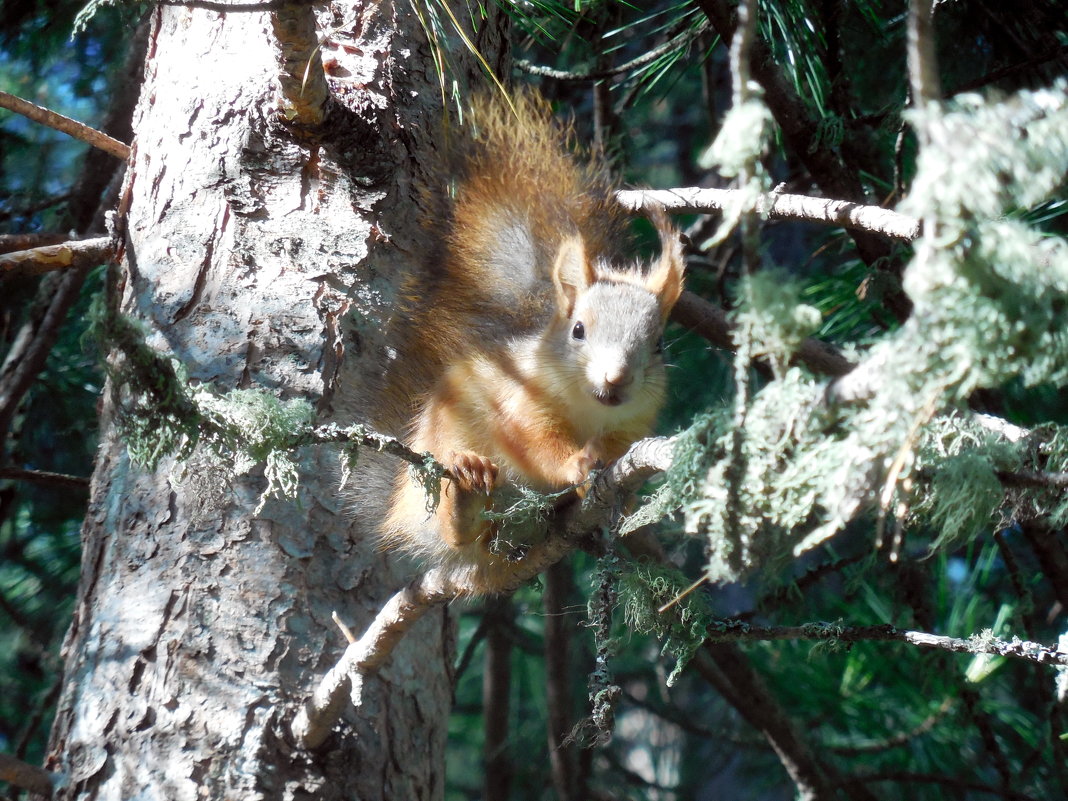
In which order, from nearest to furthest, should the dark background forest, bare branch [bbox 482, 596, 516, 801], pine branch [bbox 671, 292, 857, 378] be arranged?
pine branch [bbox 671, 292, 857, 378] → the dark background forest → bare branch [bbox 482, 596, 516, 801]

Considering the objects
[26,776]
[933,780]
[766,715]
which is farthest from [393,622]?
[933,780]

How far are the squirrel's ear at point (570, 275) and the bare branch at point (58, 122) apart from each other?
79cm

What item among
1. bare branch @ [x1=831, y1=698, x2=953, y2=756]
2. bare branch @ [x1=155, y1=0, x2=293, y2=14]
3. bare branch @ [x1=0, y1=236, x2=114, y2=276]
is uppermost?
bare branch @ [x1=0, y1=236, x2=114, y2=276]

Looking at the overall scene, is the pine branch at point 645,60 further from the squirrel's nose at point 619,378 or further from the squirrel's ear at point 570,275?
the squirrel's nose at point 619,378

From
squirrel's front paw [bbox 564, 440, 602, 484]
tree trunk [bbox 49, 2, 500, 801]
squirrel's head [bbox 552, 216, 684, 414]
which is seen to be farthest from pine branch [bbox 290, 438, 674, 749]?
squirrel's head [bbox 552, 216, 684, 414]

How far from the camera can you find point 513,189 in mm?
1853

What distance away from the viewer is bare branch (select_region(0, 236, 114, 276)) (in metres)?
1.38

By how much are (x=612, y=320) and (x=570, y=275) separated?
15 centimetres

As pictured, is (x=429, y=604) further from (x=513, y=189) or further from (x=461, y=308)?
(x=513, y=189)

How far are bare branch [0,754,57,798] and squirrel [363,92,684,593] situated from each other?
0.59 m

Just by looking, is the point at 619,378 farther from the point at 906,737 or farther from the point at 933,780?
the point at 906,737

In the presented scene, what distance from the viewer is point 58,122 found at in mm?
1548

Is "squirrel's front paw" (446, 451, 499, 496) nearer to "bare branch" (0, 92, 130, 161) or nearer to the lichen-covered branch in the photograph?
the lichen-covered branch

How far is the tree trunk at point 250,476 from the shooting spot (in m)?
1.41
